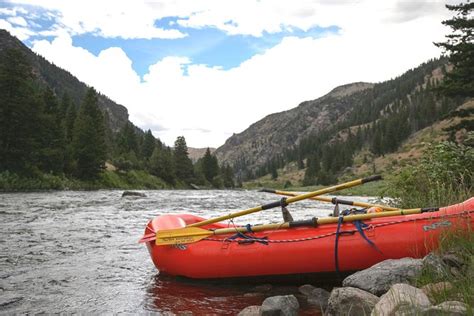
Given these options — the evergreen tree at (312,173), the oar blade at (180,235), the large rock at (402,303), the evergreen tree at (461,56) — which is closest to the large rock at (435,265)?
the large rock at (402,303)

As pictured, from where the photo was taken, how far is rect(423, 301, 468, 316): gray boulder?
3348mm

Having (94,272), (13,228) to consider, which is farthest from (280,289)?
(13,228)

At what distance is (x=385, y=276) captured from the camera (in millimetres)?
5758

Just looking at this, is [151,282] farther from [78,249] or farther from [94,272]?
[78,249]

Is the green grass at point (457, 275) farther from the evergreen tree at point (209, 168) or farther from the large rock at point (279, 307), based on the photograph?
the evergreen tree at point (209, 168)

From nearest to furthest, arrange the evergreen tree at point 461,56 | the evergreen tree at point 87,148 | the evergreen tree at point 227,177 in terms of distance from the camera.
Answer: the evergreen tree at point 461,56, the evergreen tree at point 87,148, the evergreen tree at point 227,177

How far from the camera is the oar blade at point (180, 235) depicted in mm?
8617

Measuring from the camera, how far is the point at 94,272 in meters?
9.27

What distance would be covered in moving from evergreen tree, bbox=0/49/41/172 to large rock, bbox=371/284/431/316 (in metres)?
37.9

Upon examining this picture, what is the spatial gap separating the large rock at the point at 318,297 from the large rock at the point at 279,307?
0.91 meters

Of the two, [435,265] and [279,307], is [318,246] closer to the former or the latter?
[279,307]

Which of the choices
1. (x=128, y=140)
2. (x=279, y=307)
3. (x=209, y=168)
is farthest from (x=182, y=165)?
(x=279, y=307)

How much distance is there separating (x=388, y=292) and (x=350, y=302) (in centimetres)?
71

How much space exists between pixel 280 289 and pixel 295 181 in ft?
500
